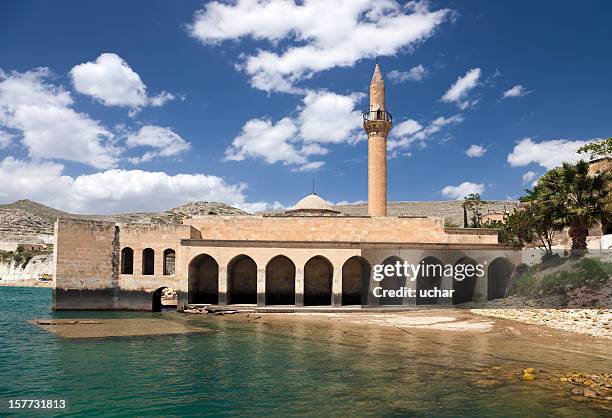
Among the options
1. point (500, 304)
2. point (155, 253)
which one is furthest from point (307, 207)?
point (500, 304)

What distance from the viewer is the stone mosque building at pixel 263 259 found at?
Result: 28.0 meters

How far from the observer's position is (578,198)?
1000 inches

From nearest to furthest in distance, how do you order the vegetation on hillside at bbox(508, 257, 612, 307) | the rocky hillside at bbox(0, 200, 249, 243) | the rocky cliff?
the vegetation on hillside at bbox(508, 257, 612, 307) → the rocky cliff → the rocky hillside at bbox(0, 200, 249, 243)

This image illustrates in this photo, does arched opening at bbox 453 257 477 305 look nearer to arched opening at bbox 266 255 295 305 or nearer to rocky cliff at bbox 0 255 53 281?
arched opening at bbox 266 255 295 305

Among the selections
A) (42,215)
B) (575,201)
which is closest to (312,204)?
(575,201)

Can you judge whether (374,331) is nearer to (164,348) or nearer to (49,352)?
(164,348)

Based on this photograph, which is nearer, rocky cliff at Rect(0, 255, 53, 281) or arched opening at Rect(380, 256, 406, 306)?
arched opening at Rect(380, 256, 406, 306)

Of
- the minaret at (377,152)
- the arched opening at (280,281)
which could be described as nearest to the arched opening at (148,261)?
the arched opening at (280,281)

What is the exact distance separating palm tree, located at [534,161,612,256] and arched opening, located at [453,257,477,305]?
5.48m

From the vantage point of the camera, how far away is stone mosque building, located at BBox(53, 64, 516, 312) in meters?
28.0

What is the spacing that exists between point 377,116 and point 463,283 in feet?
44.6

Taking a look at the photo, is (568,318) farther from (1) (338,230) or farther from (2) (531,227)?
(1) (338,230)

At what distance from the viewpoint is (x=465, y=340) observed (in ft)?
62.1

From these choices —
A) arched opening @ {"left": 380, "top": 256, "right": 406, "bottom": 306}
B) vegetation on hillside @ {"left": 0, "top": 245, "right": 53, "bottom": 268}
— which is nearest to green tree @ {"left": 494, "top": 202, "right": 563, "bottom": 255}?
arched opening @ {"left": 380, "top": 256, "right": 406, "bottom": 306}
